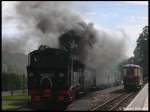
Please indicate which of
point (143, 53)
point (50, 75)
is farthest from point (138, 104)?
point (143, 53)

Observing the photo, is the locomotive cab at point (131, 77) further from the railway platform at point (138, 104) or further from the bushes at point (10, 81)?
the railway platform at point (138, 104)

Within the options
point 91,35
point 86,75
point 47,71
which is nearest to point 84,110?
point 47,71

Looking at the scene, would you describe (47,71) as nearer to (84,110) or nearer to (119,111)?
(84,110)

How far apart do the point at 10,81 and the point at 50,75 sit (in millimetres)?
20814

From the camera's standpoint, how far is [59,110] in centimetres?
2364

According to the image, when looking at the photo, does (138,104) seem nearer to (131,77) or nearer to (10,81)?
(10,81)

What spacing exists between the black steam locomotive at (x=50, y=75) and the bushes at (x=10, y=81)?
18528 mm

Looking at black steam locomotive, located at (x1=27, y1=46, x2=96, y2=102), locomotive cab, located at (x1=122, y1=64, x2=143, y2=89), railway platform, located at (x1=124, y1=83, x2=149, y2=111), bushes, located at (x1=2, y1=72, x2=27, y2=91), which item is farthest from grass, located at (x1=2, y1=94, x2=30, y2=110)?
locomotive cab, located at (x1=122, y1=64, x2=143, y2=89)

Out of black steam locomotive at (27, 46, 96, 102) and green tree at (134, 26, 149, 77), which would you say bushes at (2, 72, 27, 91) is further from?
green tree at (134, 26, 149, 77)

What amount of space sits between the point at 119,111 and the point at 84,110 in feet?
6.86

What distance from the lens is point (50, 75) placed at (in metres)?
25.2

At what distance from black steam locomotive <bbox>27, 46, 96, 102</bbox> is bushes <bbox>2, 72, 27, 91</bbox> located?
18528mm

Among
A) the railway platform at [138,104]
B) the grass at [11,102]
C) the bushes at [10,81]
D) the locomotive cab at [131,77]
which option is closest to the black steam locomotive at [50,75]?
the grass at [11,102]

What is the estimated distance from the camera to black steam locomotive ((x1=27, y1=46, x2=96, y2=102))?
2491 cm
